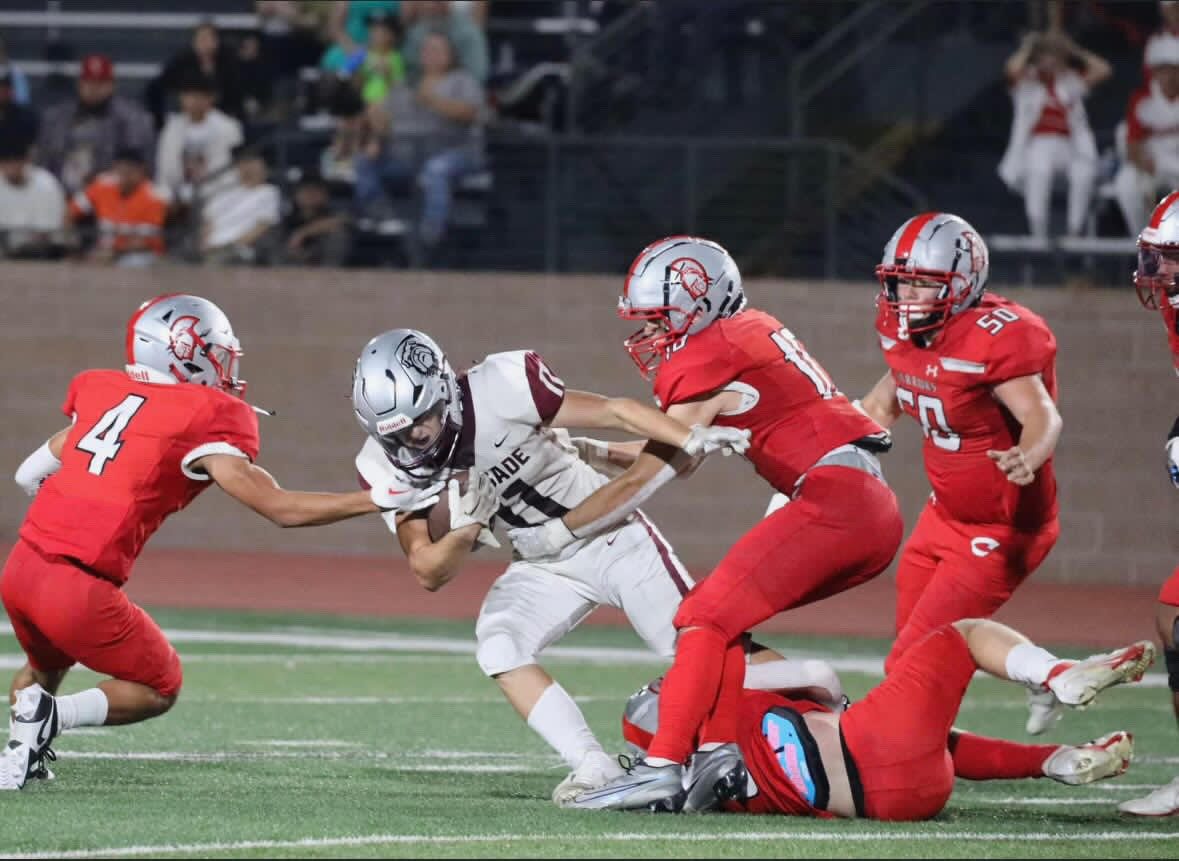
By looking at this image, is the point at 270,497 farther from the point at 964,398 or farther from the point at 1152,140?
the point at 1152,140

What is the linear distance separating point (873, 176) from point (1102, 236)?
5.40 ft

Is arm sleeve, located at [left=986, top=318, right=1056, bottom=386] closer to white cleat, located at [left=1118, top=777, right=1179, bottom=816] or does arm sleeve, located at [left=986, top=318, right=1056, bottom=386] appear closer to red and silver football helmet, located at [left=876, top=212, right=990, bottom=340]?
red and silver football helmet, located at [left=876, top=212, right=990, bottom=340]

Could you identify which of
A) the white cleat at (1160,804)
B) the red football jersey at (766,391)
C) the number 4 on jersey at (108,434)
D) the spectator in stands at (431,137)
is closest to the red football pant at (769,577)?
the red football jersey at (766,391)

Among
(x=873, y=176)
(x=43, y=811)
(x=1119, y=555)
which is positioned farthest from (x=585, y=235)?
(x=43, y=811)

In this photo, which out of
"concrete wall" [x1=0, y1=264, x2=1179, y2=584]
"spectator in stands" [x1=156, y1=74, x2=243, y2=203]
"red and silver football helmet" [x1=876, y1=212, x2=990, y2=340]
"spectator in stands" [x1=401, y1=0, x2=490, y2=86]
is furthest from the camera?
"spectator in stands" [x1=156, y1=74, x2=243, y2=203]

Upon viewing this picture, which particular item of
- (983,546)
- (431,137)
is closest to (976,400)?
(983,546)

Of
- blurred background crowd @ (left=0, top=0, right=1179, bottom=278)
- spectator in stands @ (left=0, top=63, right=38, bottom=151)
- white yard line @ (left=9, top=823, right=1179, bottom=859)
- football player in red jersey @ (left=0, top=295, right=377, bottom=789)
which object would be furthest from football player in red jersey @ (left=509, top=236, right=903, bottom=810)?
spectator in stands @ (left=0, top=63, right=38, bottom=151)

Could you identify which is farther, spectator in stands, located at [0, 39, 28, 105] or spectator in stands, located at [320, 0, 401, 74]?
spectator in stands, located at [0, 39, 28, 105]

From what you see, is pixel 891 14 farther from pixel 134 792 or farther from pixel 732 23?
pixel 134 792

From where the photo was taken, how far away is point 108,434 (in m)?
6.20

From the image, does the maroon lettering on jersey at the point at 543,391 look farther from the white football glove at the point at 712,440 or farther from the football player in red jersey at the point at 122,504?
the football player in red jersey at the point at 122,504

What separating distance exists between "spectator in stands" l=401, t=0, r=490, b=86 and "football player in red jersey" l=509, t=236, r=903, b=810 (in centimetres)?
841

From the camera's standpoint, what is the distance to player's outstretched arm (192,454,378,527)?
6016 millimetres

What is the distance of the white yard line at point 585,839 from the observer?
479 cm
